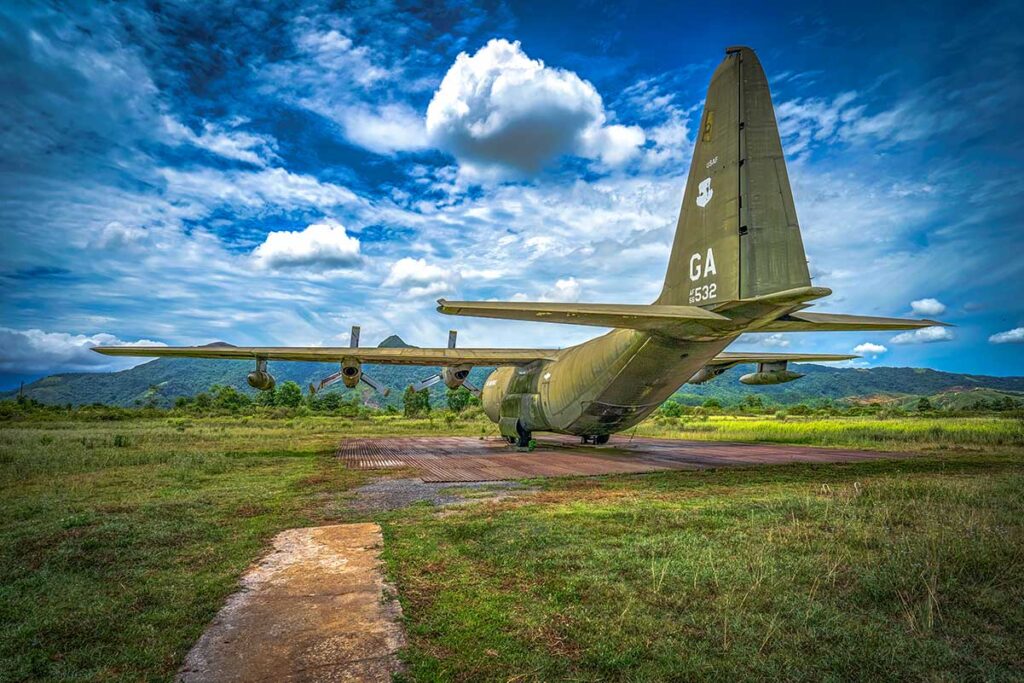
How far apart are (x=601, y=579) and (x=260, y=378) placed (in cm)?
1626

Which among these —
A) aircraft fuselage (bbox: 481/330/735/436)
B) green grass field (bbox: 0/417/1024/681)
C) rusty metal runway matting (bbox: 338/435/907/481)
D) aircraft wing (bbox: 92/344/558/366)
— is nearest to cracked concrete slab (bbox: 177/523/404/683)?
green grass field (bbox: 0/417/1024/681)

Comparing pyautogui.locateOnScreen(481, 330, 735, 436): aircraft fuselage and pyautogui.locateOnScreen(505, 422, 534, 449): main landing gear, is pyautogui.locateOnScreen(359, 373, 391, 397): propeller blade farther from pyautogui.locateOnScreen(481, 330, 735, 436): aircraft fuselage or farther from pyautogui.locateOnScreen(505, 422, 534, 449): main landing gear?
pyautogui.locateOnScreen(505, 422, 534, 449): main landing gear

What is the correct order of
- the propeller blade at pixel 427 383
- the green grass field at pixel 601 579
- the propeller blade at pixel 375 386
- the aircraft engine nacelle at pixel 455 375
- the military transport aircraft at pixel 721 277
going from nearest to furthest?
the green grass field at pixel 601 579 < the military transport aircraft at pixel 721 277 < the aircraft engine nacelle at pixel 455 375 < the propeller blade at pixel 375 386 < the propeller blade at pixel 427 383

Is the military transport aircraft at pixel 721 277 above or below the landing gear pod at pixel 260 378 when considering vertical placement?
above

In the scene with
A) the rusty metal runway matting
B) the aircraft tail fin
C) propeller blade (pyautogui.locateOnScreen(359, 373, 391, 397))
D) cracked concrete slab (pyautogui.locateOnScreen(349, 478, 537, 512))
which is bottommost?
the rusty metal runway matting

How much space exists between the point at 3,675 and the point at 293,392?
234 ft

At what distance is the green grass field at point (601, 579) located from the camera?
3.25 m

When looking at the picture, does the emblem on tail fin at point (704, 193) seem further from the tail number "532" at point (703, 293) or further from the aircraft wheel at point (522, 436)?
the aircraft wheel at point (522, 436)

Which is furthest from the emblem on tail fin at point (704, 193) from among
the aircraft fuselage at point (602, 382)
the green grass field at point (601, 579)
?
the green grass field at point (601, 579)

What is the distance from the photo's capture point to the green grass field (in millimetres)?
3246

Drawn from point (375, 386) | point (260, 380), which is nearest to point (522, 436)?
point (375, 386)

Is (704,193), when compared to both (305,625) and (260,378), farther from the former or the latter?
(260,378)

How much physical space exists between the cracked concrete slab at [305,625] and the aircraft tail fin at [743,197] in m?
8.11

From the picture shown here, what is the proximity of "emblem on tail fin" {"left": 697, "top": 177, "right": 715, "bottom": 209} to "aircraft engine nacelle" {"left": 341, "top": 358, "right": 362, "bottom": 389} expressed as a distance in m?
12.8
